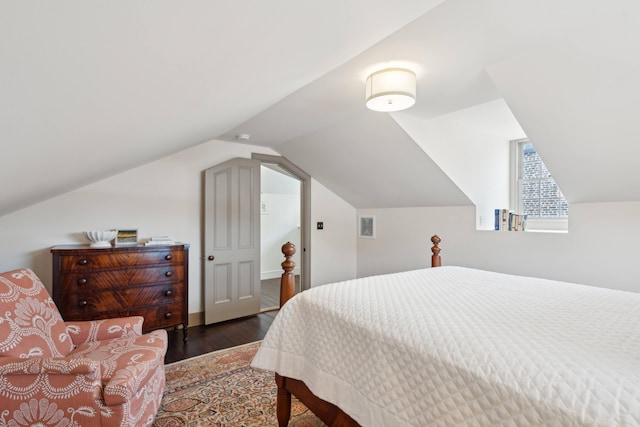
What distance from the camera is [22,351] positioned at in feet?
4.85

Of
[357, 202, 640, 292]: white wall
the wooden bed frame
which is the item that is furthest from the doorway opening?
the wooden bed frame

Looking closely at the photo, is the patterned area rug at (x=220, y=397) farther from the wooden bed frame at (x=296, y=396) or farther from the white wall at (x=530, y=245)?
the white wall at (x=530, y=245)

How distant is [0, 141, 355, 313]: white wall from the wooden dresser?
360 mm

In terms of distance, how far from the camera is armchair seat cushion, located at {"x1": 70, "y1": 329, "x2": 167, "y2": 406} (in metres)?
1.42

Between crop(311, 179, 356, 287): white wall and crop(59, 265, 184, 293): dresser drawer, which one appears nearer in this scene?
crop(59, 265, 184, 293): dresser drawer

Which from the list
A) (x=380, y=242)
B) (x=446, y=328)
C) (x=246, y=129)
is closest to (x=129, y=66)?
(x=446, y=328)

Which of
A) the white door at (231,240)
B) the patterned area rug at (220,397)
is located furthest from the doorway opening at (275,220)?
the patterned area rug at (220,397)

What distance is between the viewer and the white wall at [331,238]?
463cm

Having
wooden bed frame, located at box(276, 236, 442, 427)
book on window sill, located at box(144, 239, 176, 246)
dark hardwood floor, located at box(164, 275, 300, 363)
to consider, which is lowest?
dark hardwood floor, located at box(164, 275, 300, 363)

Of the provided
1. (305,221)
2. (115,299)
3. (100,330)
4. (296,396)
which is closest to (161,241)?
(115,299)

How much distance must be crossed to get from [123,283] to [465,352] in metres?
2.85

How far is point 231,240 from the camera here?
3807 mm

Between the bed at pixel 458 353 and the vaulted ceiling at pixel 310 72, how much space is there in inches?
42.0

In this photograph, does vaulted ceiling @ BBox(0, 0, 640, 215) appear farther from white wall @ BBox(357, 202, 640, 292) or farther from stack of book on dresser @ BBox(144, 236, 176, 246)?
stack of book on dresser @ BBox(144, 236, 176, 246)
